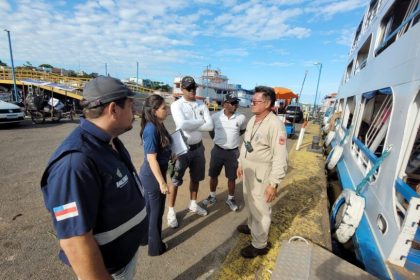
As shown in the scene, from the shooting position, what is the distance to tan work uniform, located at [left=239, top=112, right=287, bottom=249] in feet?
8.54

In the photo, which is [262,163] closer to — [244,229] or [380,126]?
[244,229]

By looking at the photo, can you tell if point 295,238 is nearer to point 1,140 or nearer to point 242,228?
point 242,228

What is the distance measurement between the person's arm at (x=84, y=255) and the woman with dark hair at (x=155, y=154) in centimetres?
134

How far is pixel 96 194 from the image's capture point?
46.6 inches

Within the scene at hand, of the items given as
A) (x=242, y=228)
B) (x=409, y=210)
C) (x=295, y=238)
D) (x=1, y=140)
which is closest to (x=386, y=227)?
(x=409, y=210)

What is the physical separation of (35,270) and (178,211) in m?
2.01

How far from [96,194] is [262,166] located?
6.64 ft

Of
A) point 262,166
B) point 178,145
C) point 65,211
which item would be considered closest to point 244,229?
point 262,166

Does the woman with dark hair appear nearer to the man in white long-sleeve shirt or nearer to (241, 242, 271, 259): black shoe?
the man in white long-sleeve shirt

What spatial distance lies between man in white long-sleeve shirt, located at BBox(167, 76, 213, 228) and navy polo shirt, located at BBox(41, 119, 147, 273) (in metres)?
1.75

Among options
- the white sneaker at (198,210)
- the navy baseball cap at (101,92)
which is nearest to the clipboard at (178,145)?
the white sneaker at (198,210)

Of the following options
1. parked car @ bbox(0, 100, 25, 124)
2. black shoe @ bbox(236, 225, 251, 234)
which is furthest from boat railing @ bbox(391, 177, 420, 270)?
parked car @ bbox(0, 100, 25, 124)

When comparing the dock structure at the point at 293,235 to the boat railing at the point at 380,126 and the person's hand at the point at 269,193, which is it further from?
the boat railing at the point at 380,126

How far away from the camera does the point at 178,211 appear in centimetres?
401
